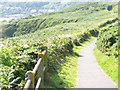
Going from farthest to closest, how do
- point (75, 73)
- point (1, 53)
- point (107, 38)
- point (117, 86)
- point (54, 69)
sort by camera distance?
point (107, 38)
point (75, 73)
point (54, 69)
point (117, 86)
point (1, 53)

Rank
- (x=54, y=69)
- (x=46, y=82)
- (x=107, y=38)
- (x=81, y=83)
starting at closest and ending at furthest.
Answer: (x=46, y=82) < (x=81, y=83) < (x=54, y=69) < (x=107, y=38)

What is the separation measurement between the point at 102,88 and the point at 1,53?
4.22m

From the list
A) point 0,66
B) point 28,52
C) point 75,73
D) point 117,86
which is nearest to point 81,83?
point 117,86

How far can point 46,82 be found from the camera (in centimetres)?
864

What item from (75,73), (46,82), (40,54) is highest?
(40,54)

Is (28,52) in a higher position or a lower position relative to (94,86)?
higher

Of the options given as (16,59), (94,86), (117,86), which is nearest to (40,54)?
(16,59)

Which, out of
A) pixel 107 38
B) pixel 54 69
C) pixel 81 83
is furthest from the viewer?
pixel 107 38

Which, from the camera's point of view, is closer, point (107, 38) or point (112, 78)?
point (112, 78)

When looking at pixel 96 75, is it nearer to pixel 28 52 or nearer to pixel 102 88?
pixel 102 88

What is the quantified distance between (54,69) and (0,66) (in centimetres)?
539

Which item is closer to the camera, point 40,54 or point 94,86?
point 40,54

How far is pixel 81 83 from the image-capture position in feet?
33.1

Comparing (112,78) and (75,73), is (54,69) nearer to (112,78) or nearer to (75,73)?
(75,73)
